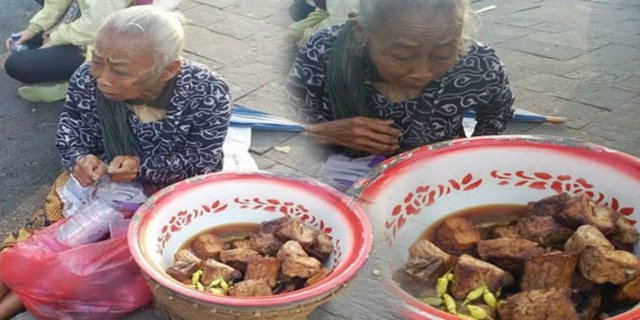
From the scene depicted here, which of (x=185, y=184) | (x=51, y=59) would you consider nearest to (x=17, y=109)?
(x=51, y=59)

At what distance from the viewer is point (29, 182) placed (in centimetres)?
271

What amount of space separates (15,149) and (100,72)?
4.02ft

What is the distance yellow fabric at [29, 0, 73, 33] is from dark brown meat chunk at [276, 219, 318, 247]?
6.48ft

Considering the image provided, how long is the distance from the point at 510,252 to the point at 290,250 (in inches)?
21.1

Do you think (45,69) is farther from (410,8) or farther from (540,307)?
(540,307)

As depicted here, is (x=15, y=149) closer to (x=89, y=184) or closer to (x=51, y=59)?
(x=51, y=59)

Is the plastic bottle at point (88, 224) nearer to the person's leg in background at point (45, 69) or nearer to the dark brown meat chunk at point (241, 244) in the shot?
the dark brown meat chunk at point (241, 244)

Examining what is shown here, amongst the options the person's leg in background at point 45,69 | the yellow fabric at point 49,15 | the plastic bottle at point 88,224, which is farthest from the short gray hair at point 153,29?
the yellow fabric at point 49,15

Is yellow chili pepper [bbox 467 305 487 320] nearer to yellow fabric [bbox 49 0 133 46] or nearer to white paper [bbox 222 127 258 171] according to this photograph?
white paper [bbox 222 127 258 171]

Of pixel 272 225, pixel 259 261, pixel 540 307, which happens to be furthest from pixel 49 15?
pixel 540 307

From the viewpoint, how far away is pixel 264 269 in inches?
66.1

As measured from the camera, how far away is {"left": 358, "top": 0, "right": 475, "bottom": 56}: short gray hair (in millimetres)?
1435

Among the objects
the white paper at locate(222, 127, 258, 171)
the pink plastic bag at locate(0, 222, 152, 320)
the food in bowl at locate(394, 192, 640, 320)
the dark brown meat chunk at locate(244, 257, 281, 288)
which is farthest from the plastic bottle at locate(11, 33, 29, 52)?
the food in bowl at locate(394, 192, 640, 320)

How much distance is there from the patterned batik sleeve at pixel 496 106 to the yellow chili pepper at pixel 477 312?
0.72 meters
